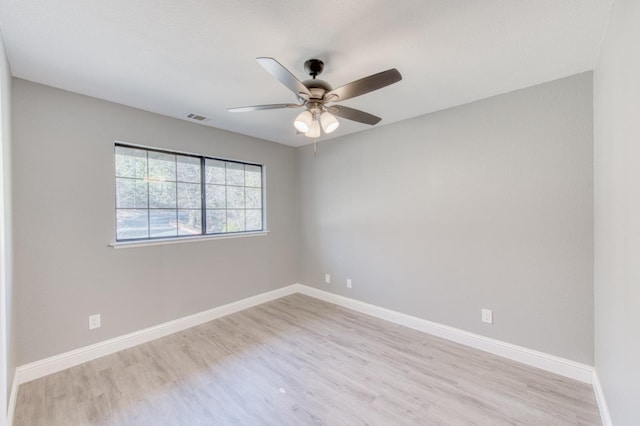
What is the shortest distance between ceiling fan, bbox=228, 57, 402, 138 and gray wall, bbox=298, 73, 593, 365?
46.1 inches

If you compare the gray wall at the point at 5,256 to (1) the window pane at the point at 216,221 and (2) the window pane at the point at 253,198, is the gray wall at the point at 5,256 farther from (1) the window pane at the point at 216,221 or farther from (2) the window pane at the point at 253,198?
(2) the window pane at the point at 253,198

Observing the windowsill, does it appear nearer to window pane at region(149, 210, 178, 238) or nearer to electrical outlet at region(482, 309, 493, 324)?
window pane at region(149, 210, 178, 238)

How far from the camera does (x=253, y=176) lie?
3.90m

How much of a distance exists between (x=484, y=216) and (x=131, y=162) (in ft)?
11.6

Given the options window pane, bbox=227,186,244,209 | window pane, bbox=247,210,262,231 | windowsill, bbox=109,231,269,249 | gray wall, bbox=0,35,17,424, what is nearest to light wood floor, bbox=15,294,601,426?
gray wall, bbox=0,35,17,424

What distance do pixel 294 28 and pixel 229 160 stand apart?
2317 mm

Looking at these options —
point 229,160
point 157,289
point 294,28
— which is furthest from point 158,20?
point 157,289

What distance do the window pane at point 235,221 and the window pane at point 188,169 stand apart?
2.07 ft

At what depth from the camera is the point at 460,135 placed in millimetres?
2633

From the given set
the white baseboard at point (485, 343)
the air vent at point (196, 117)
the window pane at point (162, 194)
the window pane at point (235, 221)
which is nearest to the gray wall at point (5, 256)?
the window pane at point (162, 194)

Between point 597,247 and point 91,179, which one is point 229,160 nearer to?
point 91,179

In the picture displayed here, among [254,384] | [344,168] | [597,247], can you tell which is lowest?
[254,384]

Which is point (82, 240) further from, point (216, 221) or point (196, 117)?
point (196, 117)

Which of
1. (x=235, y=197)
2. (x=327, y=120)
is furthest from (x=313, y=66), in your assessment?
(x=235, y=197)
